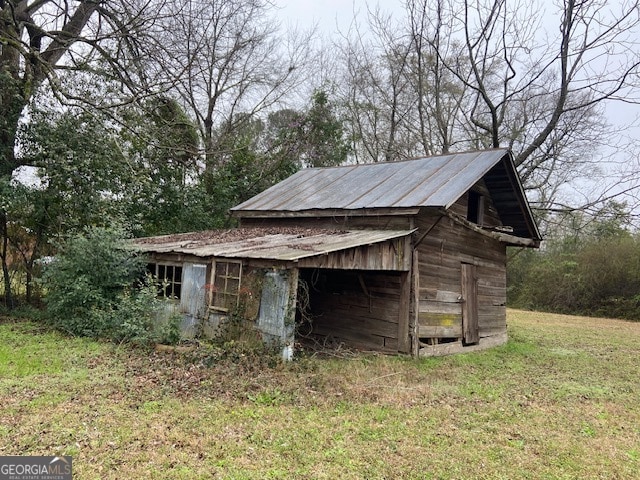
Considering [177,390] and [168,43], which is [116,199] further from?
[177,390]

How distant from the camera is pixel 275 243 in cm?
1040

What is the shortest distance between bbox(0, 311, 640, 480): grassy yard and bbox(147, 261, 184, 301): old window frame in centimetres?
202

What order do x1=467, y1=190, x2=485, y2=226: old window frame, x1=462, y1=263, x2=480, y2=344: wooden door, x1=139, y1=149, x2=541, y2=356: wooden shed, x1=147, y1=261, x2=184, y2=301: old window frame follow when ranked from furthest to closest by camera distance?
x1=467, y1=190, x2=485, y2=226: old window frame → x1=462, y1=263, x2=480, y2=344: wooden door → x1=147, y1=261, x2=184, y2=301: old window frame → x1=139, y1=149, x2=541, y2=356: wooden shed

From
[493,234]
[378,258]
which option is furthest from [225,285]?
[493,234]

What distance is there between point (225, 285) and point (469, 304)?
6628mm

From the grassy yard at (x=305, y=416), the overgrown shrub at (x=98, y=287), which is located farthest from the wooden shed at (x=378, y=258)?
the grassy yard at (x=305, y=416)

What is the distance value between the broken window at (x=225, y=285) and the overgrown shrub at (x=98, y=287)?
4.81 feet

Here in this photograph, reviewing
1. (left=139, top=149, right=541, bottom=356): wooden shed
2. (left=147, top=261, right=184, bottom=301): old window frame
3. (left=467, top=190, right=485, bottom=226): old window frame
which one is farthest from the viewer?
(left=467, top=190, right=485, bottom=226): old window frame

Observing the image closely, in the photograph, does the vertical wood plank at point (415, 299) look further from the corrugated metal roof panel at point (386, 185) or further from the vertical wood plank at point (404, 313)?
the corrugated metal roof panel at point (386, 185)

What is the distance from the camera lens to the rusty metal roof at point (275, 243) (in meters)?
8.79

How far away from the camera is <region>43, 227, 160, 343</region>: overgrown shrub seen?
1005 cm

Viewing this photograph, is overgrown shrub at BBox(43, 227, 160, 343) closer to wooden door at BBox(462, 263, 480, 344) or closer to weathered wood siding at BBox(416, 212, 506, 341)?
weathered wood siding at BBox(416, 212, 506, 341)

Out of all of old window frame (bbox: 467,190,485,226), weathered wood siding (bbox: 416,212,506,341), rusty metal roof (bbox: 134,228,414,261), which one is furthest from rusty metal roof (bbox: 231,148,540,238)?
rusty metal roof (bbox: 134,228,414,261)

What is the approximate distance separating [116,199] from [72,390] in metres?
9.34
